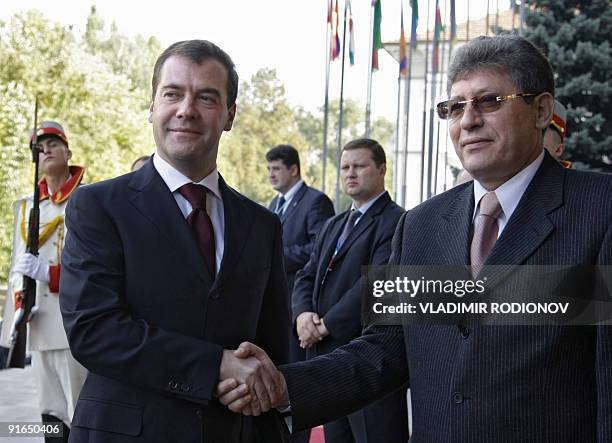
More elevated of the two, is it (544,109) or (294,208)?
(294,208)

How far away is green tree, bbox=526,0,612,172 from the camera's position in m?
11.2

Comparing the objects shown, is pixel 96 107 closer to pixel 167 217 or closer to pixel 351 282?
pixel 351 282

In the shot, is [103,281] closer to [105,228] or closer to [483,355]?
[105,228]

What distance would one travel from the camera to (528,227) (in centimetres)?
217

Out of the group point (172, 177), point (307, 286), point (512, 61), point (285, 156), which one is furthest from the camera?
point (285, 156)

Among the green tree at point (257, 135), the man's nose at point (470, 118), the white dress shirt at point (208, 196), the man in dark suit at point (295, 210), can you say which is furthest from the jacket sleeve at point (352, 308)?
the green tree at point (257, 135)

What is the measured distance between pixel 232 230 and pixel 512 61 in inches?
38.0

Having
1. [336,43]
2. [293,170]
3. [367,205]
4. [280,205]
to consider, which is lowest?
[367,205]

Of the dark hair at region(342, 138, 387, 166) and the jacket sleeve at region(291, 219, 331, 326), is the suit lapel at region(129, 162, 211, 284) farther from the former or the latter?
the dark hair at region(342, 138, 387, 166)

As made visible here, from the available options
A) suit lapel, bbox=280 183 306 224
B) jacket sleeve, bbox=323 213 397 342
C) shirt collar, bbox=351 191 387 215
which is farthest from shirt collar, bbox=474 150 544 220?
suit lapel, bbox=280 183 306 224

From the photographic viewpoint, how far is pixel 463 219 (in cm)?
237

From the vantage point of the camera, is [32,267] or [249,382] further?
[32,267]

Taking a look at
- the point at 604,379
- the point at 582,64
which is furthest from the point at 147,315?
the point at 582,64

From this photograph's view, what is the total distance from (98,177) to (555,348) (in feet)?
87.6
